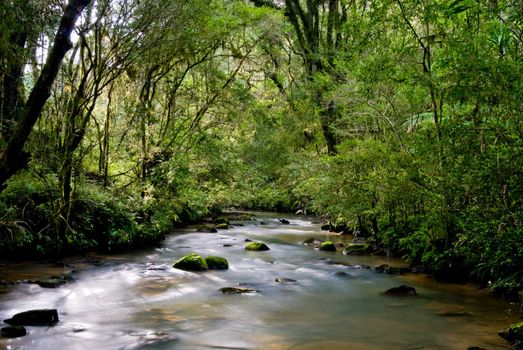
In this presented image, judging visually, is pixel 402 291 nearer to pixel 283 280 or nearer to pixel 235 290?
pixel 283 280

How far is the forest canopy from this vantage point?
6863 millimetres

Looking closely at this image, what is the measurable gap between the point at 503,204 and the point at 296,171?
41.8 feet

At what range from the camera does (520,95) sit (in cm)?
618

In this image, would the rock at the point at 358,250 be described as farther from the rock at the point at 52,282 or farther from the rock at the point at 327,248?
the rock at the point at 52,282

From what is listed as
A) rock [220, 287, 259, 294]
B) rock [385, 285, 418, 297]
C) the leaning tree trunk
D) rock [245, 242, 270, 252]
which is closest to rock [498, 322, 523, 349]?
rock [385, 285, 418, 297]

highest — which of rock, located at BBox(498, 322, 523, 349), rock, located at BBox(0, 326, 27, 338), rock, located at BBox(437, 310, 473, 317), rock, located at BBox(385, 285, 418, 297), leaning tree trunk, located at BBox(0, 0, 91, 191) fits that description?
leaning tree trunk, located at BBox(0, 0, 91, 191)

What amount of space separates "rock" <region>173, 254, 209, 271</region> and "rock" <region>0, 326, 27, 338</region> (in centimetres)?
532

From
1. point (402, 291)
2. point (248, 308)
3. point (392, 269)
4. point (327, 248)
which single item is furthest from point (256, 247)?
point (248, 308)

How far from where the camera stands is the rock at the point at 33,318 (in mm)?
6488

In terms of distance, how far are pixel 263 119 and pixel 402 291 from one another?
39.9 ft

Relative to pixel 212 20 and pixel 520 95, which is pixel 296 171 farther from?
pixel 520 95

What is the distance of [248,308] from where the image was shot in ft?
26.2

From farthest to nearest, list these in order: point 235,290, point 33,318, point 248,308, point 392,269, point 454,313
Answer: point 392,269 < point 235,290 < point 248,308 < point 454,313 < point 33,318

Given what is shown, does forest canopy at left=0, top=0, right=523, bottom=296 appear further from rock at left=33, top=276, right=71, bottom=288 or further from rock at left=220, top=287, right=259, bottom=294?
rock at left=220, top=287, right=259, bottom=294
